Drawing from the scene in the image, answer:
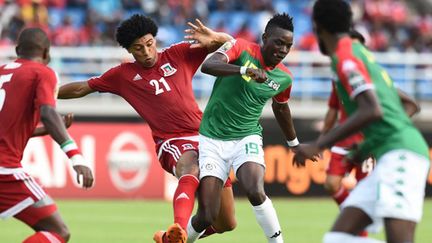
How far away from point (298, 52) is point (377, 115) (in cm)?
1594

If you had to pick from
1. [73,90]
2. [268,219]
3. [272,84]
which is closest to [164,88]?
[73,90]

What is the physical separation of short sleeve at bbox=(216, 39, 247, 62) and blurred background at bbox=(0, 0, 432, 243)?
5.09 metres

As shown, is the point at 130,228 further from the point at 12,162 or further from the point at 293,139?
the point at 12,162

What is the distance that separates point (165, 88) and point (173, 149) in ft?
2.03

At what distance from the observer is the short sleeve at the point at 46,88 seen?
26.0 feet

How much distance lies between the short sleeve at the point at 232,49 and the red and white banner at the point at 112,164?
9.75m

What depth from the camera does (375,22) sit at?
84.7 ft

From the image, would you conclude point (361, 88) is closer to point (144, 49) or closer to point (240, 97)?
point (240, 97)

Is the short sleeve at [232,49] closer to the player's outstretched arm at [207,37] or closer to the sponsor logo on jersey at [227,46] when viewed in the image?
the sponsor logo on jersey at [227,46]

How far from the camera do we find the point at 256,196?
9820 mm

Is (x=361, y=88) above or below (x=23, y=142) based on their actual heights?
above

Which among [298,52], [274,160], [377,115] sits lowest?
[274,160]

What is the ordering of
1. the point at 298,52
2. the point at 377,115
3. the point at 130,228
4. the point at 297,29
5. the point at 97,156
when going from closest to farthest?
the point at 377,115, the point at 130,228, the point at 97,156, the point at 298,52, the point at 297,29

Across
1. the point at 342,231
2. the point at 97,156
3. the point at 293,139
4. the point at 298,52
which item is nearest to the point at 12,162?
the point at 342,231
